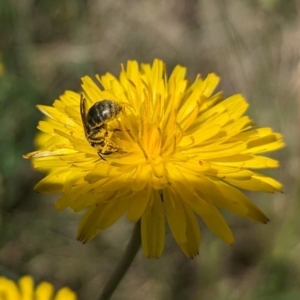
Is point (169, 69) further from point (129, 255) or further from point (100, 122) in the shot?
point (129, 255)

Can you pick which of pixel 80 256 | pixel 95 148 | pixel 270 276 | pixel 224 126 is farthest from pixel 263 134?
pixel 80 256

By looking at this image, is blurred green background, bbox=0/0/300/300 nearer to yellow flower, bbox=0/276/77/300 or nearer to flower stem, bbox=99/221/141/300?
yellow flower, bbox=0/276/77/300

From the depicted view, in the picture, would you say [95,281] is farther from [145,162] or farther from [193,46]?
[193,46]

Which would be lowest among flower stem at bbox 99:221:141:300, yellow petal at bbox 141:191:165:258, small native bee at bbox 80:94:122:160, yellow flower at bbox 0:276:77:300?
Answer: yellow flower at bbox 0:276:77:300

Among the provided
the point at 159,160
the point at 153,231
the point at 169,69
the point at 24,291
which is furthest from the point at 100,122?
the point at 169,69

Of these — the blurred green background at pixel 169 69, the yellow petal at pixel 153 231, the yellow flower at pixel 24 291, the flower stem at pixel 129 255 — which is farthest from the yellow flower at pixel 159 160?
the blurred green background at pixel 169 69

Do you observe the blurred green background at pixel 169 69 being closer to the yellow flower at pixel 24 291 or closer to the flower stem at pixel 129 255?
the yellow flower at pixel 24 291

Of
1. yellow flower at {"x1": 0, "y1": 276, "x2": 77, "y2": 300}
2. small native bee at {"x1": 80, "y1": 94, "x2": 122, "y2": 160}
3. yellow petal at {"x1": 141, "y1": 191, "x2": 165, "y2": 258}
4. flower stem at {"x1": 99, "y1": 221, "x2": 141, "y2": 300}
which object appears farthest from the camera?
yellow flower at {"x1": 0, "y1": 276, "x2": 77, "y2": 300}

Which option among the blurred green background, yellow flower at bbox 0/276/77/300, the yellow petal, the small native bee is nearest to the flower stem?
the yellow petal
